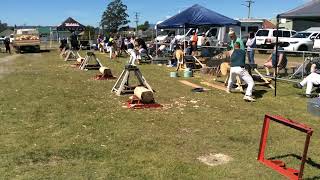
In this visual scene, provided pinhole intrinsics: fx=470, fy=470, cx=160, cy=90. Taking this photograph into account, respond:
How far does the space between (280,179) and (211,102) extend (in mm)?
5875

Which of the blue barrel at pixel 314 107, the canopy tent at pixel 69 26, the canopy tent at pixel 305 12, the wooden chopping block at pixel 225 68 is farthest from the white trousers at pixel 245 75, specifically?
the canopy tent at pixel 69 26

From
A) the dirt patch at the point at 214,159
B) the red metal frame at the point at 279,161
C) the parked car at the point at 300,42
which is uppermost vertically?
the parked car at the point at 300,42

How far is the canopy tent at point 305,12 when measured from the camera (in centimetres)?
1234

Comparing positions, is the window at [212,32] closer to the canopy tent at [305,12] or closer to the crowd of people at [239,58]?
the crowd of people at [239,58]

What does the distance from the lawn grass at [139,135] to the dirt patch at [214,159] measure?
11cm

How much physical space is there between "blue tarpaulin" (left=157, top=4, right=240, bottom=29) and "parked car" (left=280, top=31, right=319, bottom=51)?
11.3 m

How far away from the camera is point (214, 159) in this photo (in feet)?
22.8

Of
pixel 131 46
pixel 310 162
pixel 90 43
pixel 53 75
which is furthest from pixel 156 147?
pixel 90 43

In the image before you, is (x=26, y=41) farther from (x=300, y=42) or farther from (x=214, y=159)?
(x=214, y=159)

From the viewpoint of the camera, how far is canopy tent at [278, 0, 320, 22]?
40.5 feet

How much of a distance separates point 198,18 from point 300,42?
523 inches

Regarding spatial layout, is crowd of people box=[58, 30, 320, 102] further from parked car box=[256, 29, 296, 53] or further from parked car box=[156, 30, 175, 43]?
parked car box=[256, 29, 296, 53]

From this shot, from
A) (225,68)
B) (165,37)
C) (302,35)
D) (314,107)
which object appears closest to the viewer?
(314,107)

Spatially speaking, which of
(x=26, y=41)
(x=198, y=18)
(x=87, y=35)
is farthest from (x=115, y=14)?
(x=198, y=18)
